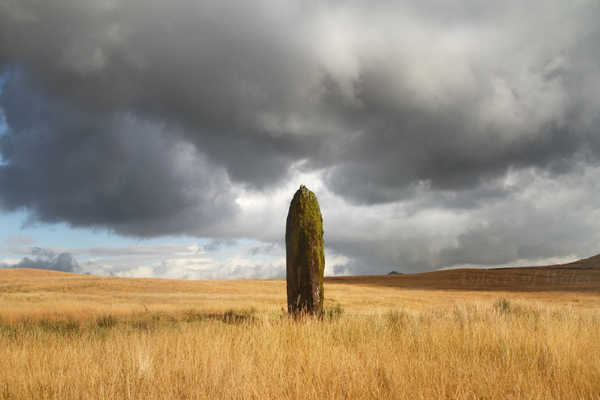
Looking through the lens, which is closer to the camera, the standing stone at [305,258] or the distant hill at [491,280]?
the standing stone at [305,258]

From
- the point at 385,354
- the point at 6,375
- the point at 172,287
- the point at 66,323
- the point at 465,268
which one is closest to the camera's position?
the point at 6,375

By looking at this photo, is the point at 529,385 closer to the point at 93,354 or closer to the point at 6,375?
the point at 93,354

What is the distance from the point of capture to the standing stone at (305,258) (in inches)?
429

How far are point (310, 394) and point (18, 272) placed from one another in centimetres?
7058

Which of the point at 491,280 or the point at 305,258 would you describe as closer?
the point at 305,258

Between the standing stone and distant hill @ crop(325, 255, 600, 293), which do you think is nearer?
the standing stone

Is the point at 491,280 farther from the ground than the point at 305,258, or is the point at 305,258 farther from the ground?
the point at 305,258

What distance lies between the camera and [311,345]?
19.0ft

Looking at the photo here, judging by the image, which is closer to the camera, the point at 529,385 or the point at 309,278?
the point at 529,385

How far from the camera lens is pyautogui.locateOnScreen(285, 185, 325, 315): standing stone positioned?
35.7ft

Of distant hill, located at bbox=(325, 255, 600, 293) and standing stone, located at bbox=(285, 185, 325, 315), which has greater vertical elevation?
standing stone, located at bbox=(285, 185, 325, 315)

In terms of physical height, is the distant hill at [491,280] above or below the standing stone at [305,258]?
below

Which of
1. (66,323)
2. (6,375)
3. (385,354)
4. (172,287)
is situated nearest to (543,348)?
(385,354)

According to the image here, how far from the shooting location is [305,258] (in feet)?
36.5
